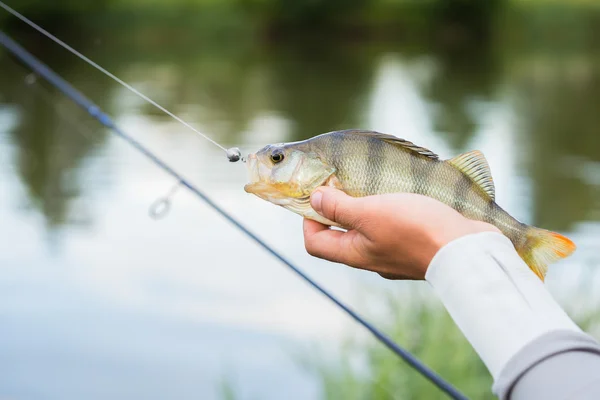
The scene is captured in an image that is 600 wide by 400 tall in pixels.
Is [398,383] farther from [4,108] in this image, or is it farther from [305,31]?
[305,31]

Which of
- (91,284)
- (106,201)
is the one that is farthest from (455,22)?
(91,284)

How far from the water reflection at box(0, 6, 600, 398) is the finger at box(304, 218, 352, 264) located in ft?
7.83

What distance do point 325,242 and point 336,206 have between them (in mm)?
103

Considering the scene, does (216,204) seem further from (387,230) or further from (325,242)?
(387,230)

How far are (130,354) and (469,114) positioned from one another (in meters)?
12.5

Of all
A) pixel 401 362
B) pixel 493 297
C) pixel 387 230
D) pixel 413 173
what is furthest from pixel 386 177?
pixel 401 362

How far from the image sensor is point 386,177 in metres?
1.43

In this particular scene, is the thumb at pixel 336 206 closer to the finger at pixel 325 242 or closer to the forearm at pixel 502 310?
the finger at pixel 325 242

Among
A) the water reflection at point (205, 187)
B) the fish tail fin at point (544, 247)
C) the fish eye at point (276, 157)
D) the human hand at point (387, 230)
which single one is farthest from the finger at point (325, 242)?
the water reflection at point (205, 187)

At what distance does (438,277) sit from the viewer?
42.9 inches

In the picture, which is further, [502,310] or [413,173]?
[413,173]

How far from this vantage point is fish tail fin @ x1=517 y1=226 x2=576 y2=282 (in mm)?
1305

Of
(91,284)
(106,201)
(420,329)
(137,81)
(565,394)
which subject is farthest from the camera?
(137,81)

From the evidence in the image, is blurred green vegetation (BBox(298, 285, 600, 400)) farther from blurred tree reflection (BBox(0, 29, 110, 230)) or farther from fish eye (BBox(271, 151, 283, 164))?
blurred tree reflection (BBox(0, 29, 110, 230))
